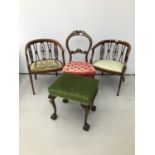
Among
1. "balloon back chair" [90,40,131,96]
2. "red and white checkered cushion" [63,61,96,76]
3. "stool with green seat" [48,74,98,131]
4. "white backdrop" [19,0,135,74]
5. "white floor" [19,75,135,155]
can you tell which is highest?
"white backdrop" [19,0,135,74]

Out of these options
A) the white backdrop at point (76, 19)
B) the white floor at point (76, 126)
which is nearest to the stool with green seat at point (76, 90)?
the white floor at point (76, 126)

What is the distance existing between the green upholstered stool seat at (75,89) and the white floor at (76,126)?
1.25ft

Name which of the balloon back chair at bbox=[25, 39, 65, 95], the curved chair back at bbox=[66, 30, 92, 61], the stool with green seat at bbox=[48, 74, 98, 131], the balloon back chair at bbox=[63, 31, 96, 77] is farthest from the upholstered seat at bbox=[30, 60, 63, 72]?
the stool with green seat at bbox=[48, 74, 98, 131]

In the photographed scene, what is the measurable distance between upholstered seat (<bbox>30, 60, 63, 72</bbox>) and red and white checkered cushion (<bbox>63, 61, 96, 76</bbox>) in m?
0.15

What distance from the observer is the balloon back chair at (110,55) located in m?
2.63

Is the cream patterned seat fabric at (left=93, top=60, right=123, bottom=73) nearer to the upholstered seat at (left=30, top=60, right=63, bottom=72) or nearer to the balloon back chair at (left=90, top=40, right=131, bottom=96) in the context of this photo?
the balloon back chair at (left=90, top=40, right=131, bottom=96)

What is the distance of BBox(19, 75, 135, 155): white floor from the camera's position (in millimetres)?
1894

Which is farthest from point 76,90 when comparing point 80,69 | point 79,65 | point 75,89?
point 79,65

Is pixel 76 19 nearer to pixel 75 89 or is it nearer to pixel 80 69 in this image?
pixel 80 69

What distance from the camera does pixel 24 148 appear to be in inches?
74.5

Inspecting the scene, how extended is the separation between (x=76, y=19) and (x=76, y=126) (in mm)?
1702

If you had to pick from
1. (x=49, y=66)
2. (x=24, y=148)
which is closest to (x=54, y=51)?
(x=49, y=66)

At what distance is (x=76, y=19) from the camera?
2.94m
